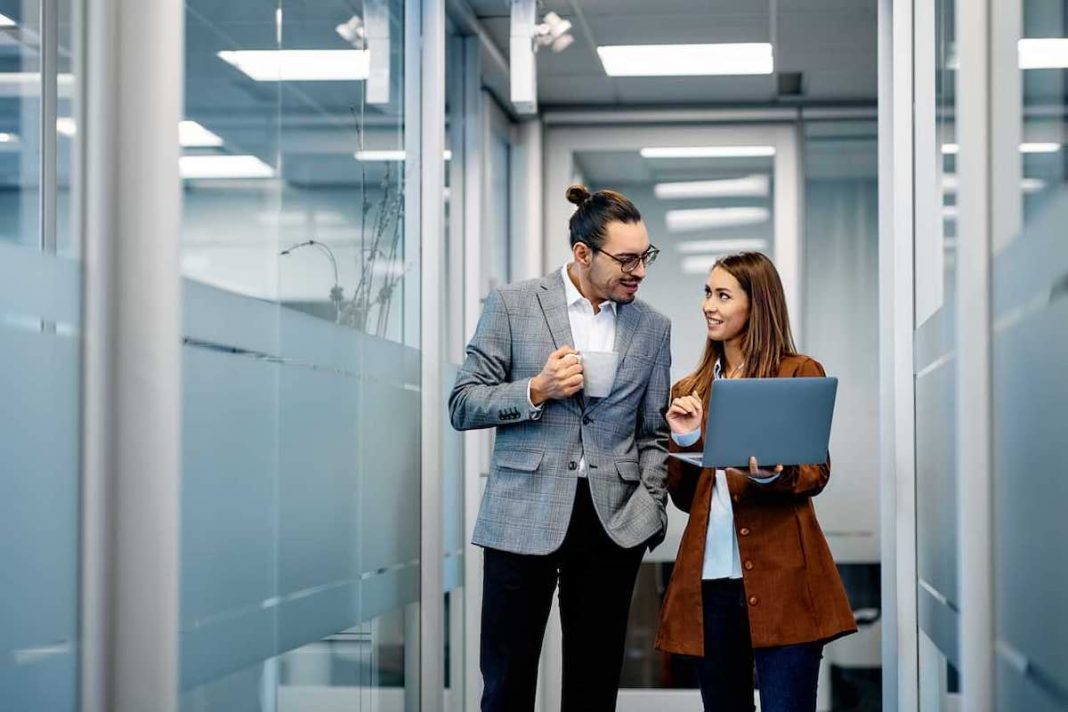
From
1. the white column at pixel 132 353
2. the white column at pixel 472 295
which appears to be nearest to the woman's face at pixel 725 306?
the white column at pixel 132 353

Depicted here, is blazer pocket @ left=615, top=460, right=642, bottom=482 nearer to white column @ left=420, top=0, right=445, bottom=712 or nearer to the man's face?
the man's face

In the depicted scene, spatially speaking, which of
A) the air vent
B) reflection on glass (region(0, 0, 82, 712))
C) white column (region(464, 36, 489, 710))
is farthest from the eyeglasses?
the air vent

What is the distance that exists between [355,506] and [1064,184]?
1.92 metres

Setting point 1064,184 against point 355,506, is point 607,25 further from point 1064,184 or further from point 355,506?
point 1064,184

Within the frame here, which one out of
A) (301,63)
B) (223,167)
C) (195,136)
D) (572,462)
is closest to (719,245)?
(572,462)

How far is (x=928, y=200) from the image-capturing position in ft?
12.0

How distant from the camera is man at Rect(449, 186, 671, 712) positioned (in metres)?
3.21

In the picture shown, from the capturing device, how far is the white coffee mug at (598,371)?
10.2ft

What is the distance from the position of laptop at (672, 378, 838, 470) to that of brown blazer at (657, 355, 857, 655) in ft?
0.48

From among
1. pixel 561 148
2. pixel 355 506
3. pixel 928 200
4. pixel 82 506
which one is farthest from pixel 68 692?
pixel 561 148

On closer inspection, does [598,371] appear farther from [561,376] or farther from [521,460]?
[521,460]

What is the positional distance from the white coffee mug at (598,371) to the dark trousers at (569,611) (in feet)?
0.75

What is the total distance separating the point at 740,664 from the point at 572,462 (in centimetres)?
57

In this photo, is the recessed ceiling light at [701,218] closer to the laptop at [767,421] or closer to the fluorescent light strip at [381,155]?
the fluorescent light strip at [381,155]
